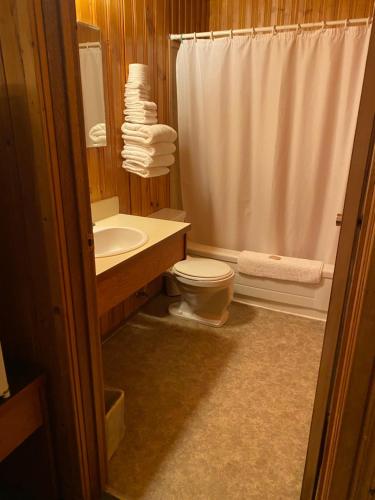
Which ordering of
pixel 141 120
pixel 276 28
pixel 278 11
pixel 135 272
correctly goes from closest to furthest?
pixel 135 272, pixel 141 120, pixel 276 28, pixel 278 11

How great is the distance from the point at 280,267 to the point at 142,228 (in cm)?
116

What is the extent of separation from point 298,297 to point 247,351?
65cm

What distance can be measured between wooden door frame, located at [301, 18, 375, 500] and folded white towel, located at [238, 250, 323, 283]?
1.65 m

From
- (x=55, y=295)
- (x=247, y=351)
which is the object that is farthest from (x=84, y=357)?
(x=247, y=351)

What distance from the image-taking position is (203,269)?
8.48 feet

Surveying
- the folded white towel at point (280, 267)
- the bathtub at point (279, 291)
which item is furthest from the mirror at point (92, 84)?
the folded white towel at point (280, 267)

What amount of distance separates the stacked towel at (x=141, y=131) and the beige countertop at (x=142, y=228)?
361mm

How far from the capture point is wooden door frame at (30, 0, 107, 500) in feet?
3.04

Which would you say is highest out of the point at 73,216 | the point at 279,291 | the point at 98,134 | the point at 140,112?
the point at 140,112

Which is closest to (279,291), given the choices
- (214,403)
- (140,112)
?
(214,403)

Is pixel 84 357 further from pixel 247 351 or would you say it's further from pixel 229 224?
pixel 229 224

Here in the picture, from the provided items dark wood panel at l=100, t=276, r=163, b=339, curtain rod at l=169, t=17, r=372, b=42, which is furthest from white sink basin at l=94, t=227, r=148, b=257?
curtain rod at l=169, t=17, r=372, b=42

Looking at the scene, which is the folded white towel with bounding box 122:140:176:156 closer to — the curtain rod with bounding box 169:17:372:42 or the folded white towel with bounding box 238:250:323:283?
the curtain rod with bounding box 169:17:372:42

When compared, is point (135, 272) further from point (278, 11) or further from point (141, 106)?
point (278, 11)
